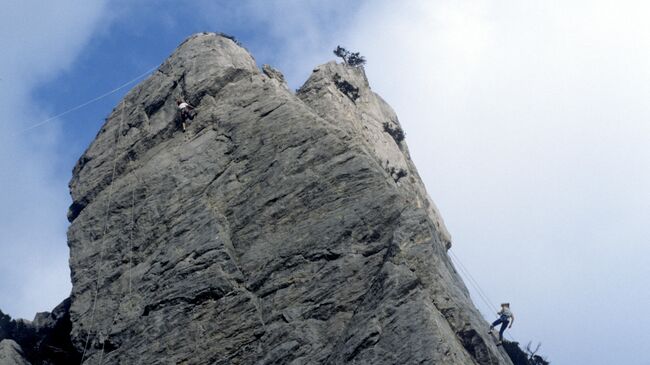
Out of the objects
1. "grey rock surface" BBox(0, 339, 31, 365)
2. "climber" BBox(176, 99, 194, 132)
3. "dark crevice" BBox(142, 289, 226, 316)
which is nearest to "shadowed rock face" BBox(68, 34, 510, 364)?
"dark crevice" BBox(142, 289, 226, 316)

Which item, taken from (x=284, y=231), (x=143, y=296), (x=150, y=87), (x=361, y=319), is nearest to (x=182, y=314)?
(x=143, y=296)

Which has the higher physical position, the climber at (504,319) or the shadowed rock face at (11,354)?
the shadowed rock face at (11,354)

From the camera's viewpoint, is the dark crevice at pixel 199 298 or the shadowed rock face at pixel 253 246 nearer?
the shadowed rock face at pixel 253 246

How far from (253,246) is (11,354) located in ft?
29.3

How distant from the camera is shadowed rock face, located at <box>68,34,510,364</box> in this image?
2214cm

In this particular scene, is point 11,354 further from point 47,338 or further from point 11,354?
point 47,338

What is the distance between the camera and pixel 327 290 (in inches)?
906

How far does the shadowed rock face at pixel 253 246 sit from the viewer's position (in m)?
22.1

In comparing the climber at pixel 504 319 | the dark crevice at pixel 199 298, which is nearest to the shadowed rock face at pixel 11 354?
the dark crevice at pixel 199 298

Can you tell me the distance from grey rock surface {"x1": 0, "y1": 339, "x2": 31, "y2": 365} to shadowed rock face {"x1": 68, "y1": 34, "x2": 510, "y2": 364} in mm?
Answer: 2778

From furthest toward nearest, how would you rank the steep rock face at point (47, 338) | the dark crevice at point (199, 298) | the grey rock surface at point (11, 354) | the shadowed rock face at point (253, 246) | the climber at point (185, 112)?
the climber at point (185, 112)
the steep rock face at point (47, 338)
the grey rock surface at point (11, 354)
the dark crevice at point (199, 298)
the shadowed rock face at point (253, 246)

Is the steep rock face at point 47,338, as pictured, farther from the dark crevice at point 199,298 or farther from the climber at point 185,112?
the climber at point 185,112

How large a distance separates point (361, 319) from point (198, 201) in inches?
308

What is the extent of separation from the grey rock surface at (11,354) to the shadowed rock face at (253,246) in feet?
9.11
